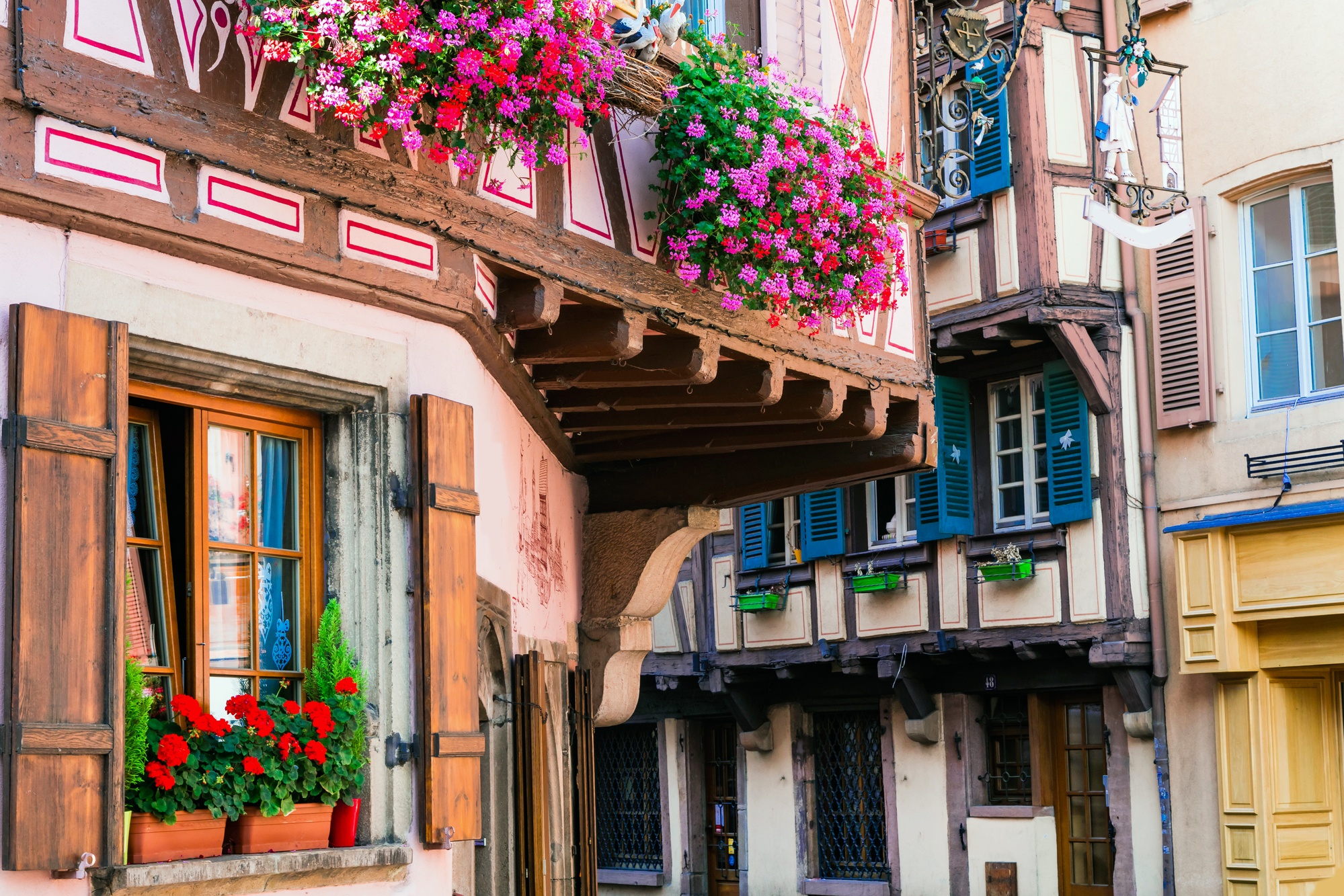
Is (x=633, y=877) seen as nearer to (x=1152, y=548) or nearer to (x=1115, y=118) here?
(x=1152, y=548)

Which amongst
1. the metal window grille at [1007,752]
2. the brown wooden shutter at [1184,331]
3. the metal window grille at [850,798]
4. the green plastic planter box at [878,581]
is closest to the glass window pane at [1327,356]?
the brown wooden shutter at [1184,331]

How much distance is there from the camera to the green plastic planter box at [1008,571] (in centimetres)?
1359

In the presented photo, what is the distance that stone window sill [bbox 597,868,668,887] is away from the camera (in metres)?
17.1

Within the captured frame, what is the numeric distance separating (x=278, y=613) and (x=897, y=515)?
10754 millimetres

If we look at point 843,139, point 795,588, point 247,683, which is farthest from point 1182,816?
point 247,683

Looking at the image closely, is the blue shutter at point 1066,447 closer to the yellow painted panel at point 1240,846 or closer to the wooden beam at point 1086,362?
the wooden beam at point 1086,362

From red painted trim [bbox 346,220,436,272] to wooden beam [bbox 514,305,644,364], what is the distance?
37.4 inches

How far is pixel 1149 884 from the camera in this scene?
12906 millimetres

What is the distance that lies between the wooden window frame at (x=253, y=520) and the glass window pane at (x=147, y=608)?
0.07 meters

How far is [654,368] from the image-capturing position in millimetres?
6398

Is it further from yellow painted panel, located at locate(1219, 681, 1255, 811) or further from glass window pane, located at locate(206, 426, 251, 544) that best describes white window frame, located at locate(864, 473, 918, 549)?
glass window pane, located at locate(206, 426, 251, 544)

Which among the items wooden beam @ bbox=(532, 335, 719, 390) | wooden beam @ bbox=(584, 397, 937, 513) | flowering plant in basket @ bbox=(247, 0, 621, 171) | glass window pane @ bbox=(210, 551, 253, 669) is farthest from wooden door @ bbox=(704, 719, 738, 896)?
flowering plant in basket @ bbox=(247, 0, 621, 171)

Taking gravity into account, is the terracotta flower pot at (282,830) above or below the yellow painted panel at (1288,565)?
below

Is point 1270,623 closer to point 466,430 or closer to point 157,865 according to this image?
point 466,430
